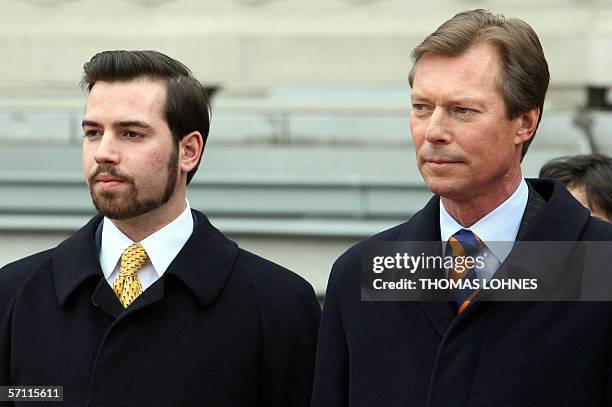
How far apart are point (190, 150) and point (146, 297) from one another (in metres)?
0.43

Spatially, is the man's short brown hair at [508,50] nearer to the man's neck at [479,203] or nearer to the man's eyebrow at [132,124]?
the man's neck at [479,203]

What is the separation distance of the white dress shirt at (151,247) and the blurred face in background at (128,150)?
8cm

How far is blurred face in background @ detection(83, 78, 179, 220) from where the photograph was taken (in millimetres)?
3447

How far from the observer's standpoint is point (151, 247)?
11.6 ft

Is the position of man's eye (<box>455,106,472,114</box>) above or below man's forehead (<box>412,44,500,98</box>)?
below

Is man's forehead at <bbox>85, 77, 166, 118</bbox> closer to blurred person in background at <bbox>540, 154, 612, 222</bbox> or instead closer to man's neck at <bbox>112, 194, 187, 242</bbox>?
man's neck at <bbox>112, 194, 187, 242</bbox>

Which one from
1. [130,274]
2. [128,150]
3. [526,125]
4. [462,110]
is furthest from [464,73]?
[130,274]

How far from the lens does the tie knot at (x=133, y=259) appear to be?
3.51 meters

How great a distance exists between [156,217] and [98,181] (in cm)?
20

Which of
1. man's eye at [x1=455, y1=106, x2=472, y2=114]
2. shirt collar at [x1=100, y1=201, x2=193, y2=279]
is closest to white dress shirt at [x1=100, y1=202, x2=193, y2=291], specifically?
shirt collar at [x1=100, y1=201, x2=193, y2=279]

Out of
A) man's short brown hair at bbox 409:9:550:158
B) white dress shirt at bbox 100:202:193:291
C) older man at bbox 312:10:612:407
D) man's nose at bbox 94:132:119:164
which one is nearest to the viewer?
older man at bbox 312:10:612:407

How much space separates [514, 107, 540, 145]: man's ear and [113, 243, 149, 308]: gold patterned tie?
99 cm

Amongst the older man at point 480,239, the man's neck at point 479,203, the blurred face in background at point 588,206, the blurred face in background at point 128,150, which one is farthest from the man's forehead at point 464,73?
the blurred face in background at point 588,206

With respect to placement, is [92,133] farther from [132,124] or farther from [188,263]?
[188,263]
